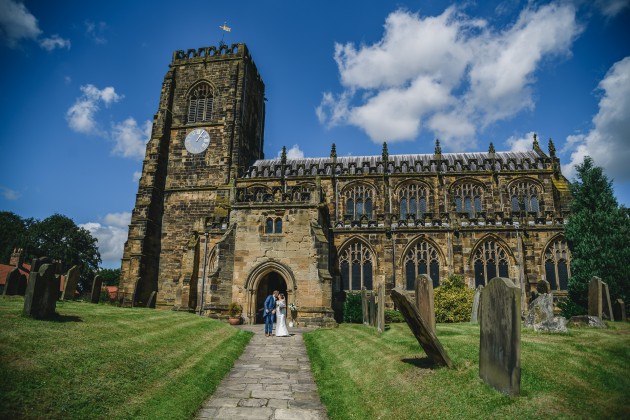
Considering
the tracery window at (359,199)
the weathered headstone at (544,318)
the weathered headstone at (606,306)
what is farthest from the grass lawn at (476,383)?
the tracery window at (359,199)

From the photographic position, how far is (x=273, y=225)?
20922mm

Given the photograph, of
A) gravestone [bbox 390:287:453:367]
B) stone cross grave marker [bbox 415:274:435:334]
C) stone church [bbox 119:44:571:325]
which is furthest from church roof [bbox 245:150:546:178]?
gravestone [bbox 390:287:453:367]

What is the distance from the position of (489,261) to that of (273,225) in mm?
→ 14107

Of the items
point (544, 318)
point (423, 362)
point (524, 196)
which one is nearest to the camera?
point (423, 362)

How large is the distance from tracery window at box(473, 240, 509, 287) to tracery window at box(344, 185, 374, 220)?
9060mm

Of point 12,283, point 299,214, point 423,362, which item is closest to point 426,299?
point 423,362

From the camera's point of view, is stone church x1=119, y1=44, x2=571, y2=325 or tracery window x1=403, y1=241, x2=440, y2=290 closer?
stone church x1=119, y1=44, x2=571, y2=325

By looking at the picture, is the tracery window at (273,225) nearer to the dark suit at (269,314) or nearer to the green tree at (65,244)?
the dark suit at (269,314)

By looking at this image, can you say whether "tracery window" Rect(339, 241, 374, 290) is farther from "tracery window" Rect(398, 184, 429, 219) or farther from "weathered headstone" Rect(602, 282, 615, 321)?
"weathered headstone" Rect(602, 282, 615, 321)

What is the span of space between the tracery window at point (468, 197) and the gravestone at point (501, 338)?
2520cm

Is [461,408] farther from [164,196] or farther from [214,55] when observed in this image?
[214,55]

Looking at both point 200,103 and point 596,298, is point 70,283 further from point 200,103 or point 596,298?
point 200,103

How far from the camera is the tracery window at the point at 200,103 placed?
33.8m

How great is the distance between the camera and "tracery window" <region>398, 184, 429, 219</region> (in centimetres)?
3042
